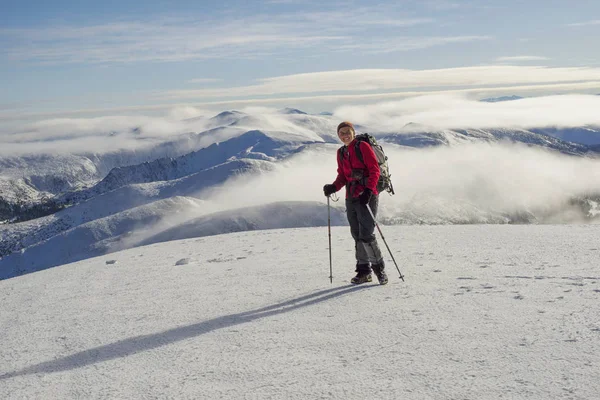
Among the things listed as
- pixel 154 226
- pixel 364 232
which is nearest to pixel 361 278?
pixel 364 232

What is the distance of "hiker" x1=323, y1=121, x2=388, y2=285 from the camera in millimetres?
9008

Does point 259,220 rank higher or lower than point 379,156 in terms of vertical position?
lower

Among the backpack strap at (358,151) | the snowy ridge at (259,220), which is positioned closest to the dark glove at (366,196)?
the backpack strap at (358,151)

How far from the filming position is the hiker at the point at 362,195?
29.6ft

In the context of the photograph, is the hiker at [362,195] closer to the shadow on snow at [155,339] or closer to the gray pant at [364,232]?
the gray pant at [364,232]

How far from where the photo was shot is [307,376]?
535cm

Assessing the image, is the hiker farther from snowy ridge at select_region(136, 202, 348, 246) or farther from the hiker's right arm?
snowy ridge at select_region(136, 202, 348, 246)

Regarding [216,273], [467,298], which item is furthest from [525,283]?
[216,273]

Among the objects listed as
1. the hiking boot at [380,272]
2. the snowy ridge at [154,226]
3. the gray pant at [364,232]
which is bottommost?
the snowy ridge at [154,226]

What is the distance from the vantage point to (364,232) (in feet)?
30.6

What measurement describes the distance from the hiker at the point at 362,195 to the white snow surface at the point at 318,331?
443 millimetres

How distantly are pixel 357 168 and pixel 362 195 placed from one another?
53 centimetres

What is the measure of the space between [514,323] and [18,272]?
148693 millimetres

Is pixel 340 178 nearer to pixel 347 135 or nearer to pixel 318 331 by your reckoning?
pixel 347 135
